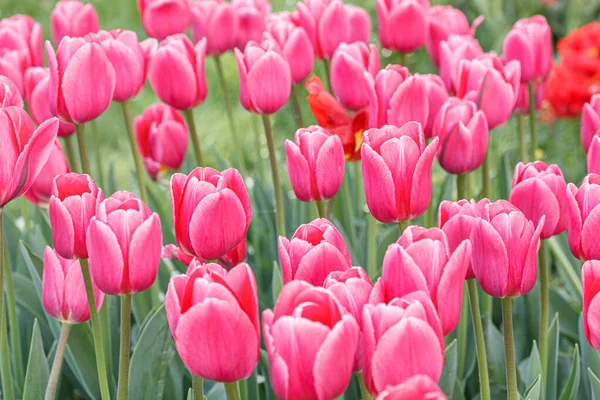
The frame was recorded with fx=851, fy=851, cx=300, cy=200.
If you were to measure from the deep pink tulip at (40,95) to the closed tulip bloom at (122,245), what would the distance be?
626 millimetres

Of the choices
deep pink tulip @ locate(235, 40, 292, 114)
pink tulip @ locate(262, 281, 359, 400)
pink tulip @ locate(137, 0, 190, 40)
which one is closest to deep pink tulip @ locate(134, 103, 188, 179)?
pink tulip @ locate(137, 0, 190, 40)

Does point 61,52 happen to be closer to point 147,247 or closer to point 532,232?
point 147,247

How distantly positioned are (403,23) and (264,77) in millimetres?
437

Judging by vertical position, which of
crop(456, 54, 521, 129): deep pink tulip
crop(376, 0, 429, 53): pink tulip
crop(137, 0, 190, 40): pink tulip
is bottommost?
crop(456, 54, 521, 129): deep pink tulip

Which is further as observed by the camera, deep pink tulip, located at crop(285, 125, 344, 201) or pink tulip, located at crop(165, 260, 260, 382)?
deep pink tulip, located at crop(285, 125, 344, 201)

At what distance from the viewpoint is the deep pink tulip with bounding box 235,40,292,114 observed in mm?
1449

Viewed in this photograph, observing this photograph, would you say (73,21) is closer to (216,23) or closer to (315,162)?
(216,23)

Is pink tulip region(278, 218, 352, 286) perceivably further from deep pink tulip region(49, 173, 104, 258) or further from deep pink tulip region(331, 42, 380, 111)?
deep pink tulip region(331, 42, 380, 111)

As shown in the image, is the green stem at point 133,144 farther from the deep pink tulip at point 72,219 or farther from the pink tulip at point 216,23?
the deep pink tulip at point 72,219

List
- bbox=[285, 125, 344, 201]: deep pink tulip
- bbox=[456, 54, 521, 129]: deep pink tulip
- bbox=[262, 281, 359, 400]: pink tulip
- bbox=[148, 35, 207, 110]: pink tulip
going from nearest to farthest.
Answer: bbox=[262, 281, 359, 400]: pink tulip, bbox=[285, 125, 344, 201]: deep pink tulip, bbox=[456, 54, 521, 129]: deep pink tulip, bbox=[148, 35, 207, 110]: pink tulip

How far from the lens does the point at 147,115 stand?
77.3 inches

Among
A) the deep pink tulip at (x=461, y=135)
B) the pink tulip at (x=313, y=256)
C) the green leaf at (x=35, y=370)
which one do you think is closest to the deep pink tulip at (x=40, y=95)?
the green leaf at (x=35, y=370)

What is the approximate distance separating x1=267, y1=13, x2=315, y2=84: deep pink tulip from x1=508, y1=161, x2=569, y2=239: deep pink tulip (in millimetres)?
635

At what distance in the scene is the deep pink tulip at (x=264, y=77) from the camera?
145 cm
